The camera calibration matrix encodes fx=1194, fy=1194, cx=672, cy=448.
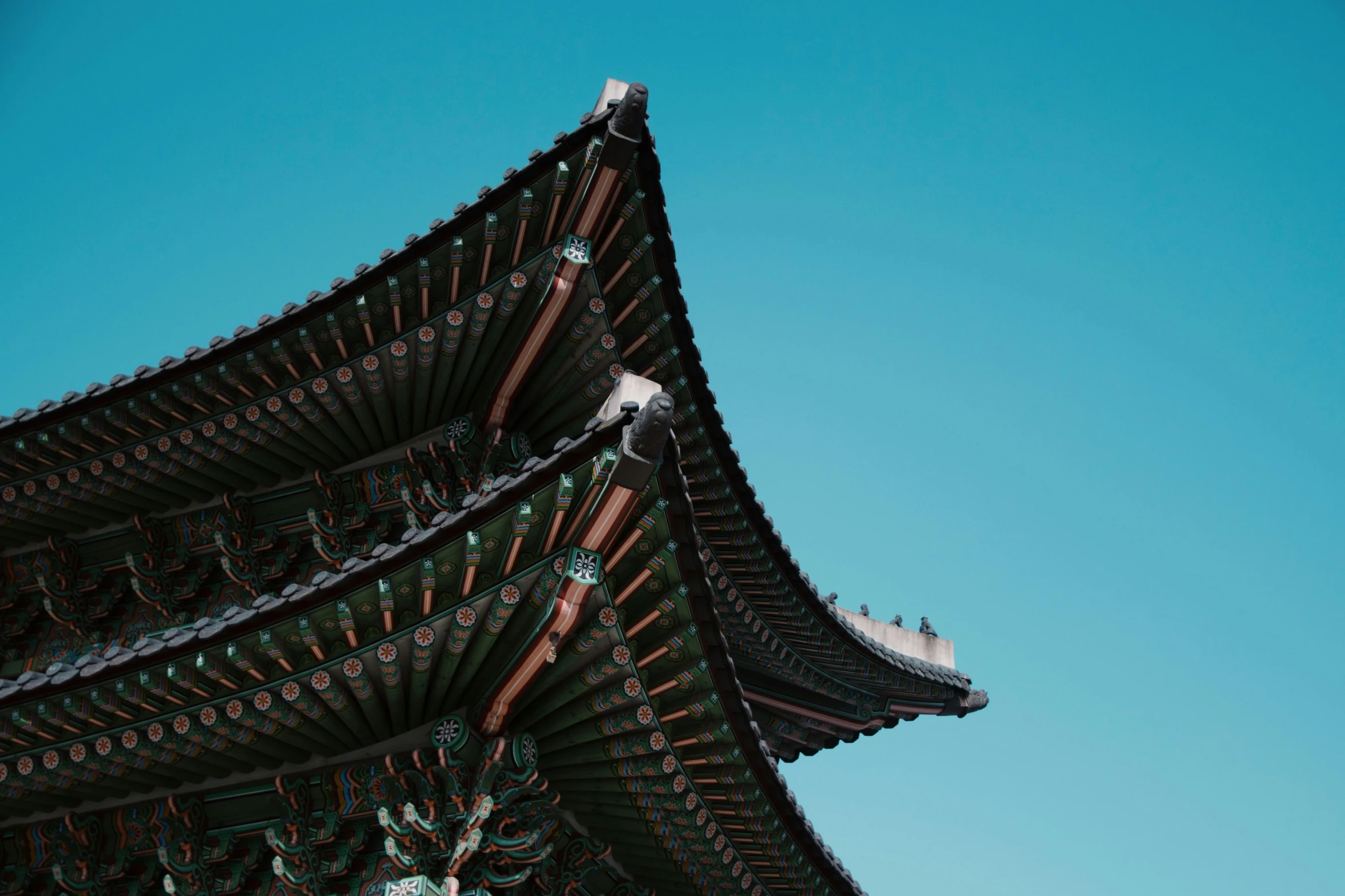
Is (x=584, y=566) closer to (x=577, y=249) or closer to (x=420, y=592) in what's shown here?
(x=420, y=592)

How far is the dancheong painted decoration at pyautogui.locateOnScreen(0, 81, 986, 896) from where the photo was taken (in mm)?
8109

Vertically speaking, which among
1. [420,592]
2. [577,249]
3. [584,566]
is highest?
[577,249]

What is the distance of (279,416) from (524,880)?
536 centimetres

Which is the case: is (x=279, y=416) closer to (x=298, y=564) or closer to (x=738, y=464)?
(x=298, y=564)

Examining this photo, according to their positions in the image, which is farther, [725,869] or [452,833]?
[725,869]

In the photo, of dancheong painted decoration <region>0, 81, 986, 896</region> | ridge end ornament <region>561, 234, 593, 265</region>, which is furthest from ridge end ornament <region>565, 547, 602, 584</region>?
ridge end ornament <region>561, 234, 593, 265</region>

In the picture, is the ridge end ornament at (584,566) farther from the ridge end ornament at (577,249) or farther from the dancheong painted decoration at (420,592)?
the ridge end ornament at (577,249)

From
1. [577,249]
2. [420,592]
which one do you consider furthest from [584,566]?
[577,249]

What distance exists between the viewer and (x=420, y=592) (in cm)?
812

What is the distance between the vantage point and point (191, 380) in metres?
11.5

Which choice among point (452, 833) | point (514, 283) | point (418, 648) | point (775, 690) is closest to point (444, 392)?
point (514, 283)

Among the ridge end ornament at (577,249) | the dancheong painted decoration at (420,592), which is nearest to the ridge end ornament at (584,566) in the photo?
the dancheong painted decoration at (420,592)

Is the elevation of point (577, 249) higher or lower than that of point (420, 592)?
higher

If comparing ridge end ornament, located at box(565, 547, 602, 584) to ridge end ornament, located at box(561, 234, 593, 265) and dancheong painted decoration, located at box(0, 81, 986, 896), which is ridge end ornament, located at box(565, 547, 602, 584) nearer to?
dancheong painted decoration, located at box(0, 81, 986, 896)
